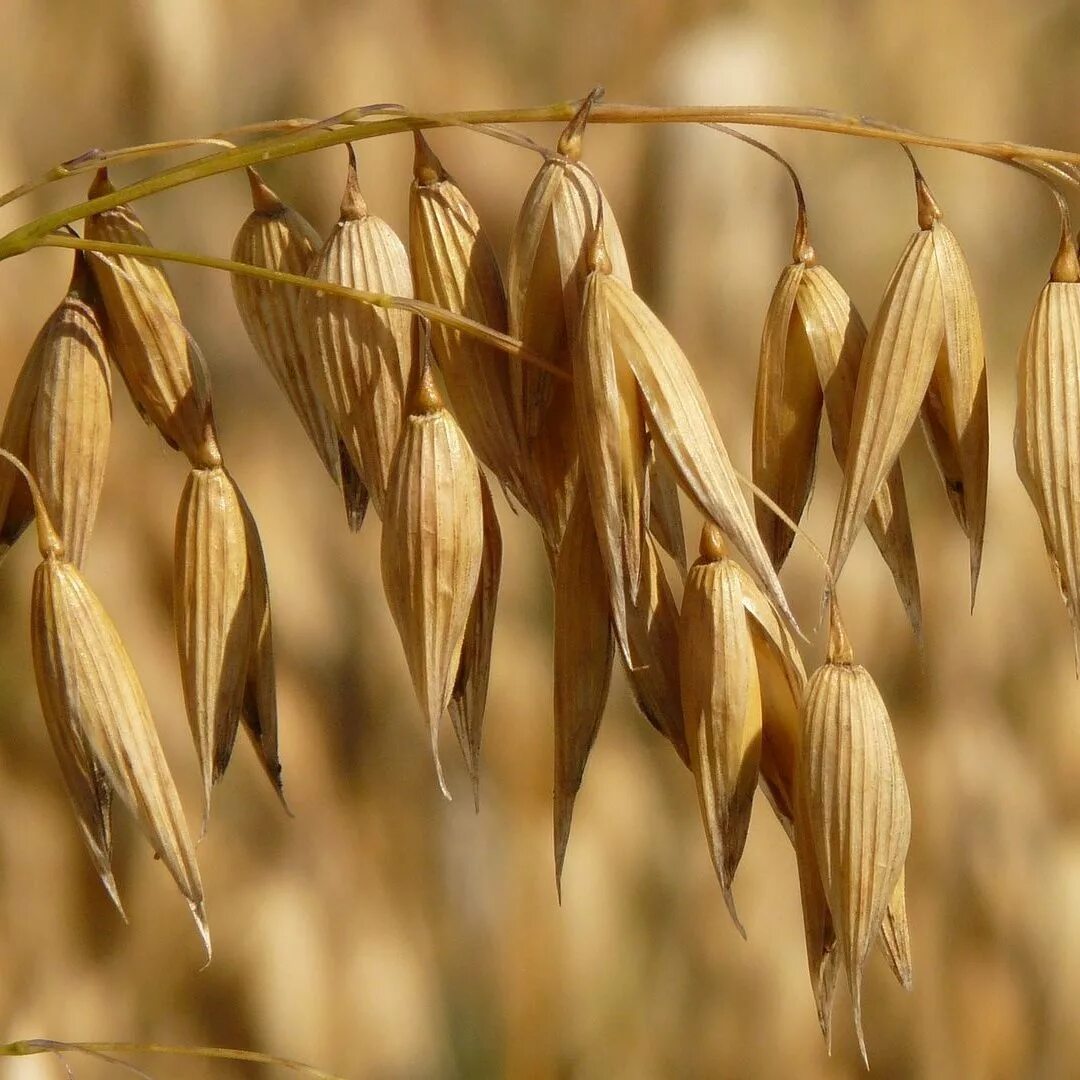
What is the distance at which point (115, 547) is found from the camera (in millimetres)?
768

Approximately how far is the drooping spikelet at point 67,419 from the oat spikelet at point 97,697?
0.05 ft

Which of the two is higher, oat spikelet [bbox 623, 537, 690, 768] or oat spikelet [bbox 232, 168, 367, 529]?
oat spikelet [bbox 232, 168, 367, 529]

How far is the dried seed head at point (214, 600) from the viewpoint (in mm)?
363

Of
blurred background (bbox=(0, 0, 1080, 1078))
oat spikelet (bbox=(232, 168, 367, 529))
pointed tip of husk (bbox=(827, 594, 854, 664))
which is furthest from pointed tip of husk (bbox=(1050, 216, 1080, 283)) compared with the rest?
blurred background (bbox=(0, 0, 1080, 1078))

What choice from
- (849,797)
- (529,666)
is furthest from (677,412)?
(529,666)

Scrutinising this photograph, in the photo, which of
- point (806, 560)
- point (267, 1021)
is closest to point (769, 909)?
point (806, 560)

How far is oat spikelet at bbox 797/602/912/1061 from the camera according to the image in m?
0.35

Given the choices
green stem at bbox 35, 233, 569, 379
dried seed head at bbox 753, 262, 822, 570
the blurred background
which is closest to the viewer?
green stem at bbox 35, 233, 569, 379

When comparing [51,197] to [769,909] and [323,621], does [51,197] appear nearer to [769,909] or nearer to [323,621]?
[323,621]

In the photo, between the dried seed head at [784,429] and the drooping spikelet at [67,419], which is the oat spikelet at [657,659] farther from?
Result: the drooping spikelet at [67,419]

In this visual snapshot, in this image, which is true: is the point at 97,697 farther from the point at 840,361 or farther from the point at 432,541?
the point at 840,361

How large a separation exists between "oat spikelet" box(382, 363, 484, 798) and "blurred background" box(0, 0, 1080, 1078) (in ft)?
1.45

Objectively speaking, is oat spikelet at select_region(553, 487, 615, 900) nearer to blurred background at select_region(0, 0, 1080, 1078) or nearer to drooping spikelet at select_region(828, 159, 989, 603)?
drooping spikelet at select_region(828, 159, 989, 603)

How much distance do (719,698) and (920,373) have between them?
111mm
